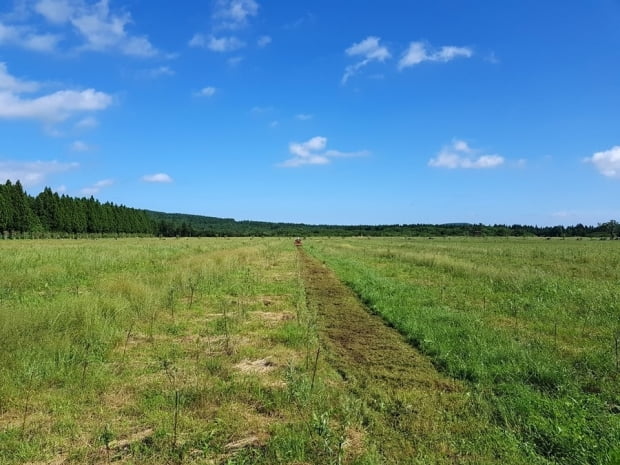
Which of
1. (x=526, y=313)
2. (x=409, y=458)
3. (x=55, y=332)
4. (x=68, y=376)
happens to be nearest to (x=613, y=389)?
(x=409, y=458)

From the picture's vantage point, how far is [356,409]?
491cm

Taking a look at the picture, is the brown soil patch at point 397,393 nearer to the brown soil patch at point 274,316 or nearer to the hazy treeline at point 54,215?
the brown soil patch at point 274,316

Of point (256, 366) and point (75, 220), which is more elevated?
point (75, 220)

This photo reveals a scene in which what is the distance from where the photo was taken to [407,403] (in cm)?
513

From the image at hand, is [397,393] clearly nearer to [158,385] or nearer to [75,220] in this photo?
[158,385]

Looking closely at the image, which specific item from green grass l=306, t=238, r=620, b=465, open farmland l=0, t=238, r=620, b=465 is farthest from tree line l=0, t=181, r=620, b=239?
green grass l=306, t=238, r=620, b=465

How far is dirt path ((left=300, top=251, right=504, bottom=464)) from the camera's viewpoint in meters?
4.08

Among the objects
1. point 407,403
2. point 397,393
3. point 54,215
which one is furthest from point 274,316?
point 54,215

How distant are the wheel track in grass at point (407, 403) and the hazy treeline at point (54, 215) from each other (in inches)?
3015

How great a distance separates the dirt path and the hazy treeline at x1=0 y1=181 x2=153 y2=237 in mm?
76365

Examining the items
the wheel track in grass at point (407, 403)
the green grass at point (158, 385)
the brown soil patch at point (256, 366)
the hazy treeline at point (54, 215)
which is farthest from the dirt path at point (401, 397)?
the hazy treeline at point (54, 215)

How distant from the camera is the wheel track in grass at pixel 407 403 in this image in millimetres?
4016

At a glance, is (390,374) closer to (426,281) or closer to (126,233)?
(426,281)

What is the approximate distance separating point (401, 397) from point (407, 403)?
0.18 metres
